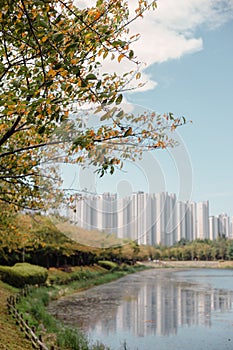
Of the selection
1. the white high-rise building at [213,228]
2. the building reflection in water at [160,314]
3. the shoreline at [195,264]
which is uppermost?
the white high-rise building at [213,228]

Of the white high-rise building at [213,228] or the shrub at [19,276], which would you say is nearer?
the shrub at [19,276]

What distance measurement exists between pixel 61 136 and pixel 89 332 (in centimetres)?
890

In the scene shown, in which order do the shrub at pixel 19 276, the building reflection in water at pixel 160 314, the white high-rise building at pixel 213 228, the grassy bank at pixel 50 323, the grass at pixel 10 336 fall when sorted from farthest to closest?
the white high-rise building at pixel 213 228
the shrub at pixel 19 276
the building reflection in water at pixel 160 314
the grassy bank at pixel 50 323
the grass at pixel 10 336

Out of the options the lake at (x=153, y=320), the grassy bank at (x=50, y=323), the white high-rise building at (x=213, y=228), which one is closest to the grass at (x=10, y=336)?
the grassy bank at (x=50, y=323)

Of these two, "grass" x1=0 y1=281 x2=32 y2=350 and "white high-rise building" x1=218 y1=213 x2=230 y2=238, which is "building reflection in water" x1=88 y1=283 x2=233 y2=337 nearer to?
"grass" x1=0 y1=281 x2=32 y2=350

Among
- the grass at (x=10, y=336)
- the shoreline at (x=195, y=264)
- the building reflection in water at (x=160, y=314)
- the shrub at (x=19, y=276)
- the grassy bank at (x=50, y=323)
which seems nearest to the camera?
the grass at (x=10, y=336)

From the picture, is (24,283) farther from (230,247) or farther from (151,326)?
(230,247)

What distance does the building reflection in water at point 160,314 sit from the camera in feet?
41.1

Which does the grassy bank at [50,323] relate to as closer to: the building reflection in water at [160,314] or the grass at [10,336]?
the grass at [10,336]

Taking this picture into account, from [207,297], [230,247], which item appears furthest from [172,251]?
[207,297]

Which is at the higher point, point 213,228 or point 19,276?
point 213,228

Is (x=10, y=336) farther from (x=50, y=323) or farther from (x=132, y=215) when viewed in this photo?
(x=132, y=215)

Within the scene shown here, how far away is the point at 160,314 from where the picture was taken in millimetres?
15773

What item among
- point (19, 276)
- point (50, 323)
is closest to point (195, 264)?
point (19, 276)
